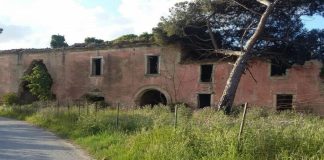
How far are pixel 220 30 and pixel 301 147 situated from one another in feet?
73.1

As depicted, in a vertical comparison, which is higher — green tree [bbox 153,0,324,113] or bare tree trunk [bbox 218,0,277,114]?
green tree [bbox 153,0,324,113]

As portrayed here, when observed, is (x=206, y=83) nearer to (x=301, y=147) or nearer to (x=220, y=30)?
(x=220, y=30)

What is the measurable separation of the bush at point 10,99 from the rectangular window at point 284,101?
2237 centimetres

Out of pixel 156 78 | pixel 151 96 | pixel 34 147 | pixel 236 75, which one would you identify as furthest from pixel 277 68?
pixel 34 147

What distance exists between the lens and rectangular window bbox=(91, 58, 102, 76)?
38156 millimetres

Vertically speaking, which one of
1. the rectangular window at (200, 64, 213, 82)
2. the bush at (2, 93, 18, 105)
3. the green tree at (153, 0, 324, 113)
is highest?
the green tree at (153, 0, 324, 113)

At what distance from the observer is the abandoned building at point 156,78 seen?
29031 millimetres

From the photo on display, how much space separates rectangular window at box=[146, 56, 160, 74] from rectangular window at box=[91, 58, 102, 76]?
4.65 meters

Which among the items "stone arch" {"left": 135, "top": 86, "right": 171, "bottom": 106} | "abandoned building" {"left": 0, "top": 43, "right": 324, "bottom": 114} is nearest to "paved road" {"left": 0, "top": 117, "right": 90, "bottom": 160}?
"abandoned building" {"left": 0, "top": 43, "right": 324, "bottom": 114}

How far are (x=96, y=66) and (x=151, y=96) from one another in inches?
203

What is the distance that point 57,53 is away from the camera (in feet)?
133

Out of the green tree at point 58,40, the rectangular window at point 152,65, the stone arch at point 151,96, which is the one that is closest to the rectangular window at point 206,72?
the stone arch at point 151,96

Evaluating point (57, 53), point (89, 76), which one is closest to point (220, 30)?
point (89, 76)

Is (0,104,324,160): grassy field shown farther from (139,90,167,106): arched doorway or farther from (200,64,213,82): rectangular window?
(139,90,167,106): arched doorway
